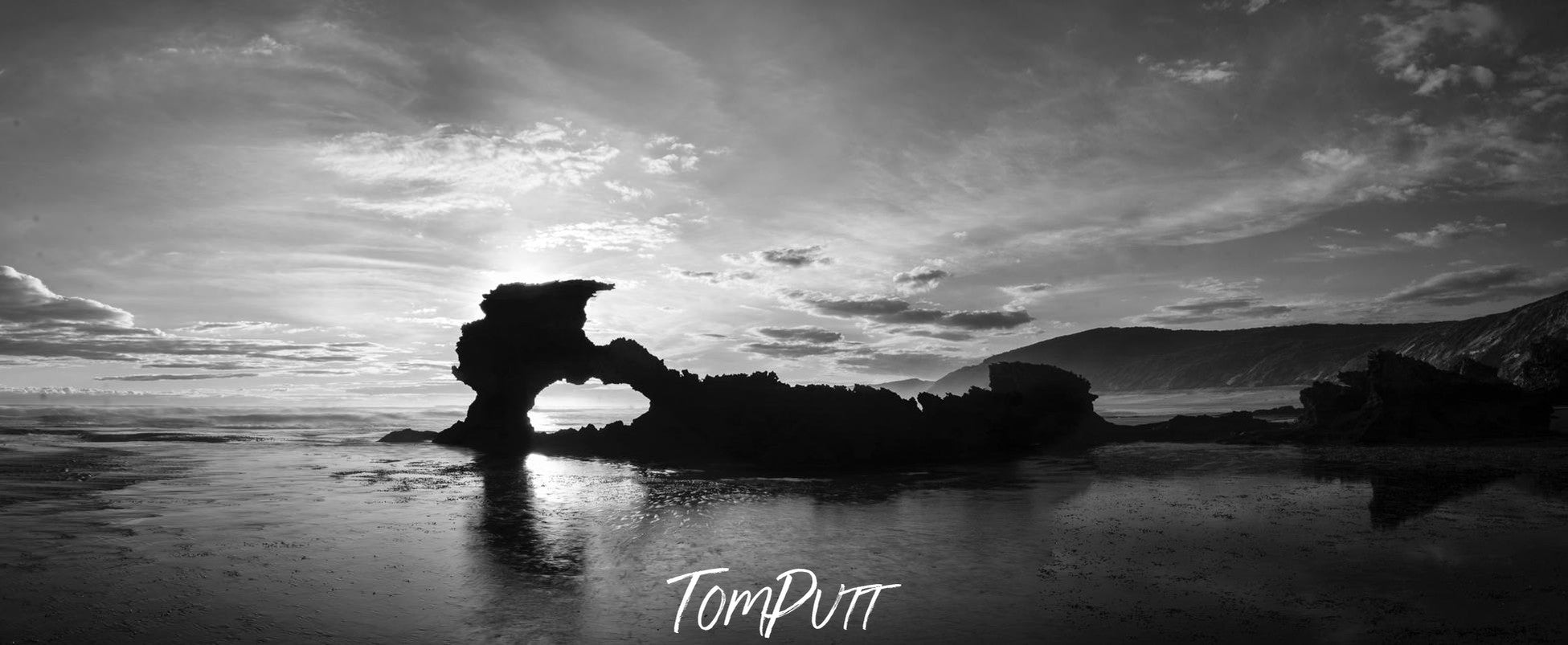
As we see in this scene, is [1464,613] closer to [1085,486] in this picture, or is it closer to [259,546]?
[1085,486]

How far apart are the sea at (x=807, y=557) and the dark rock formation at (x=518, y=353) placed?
15.6 metres

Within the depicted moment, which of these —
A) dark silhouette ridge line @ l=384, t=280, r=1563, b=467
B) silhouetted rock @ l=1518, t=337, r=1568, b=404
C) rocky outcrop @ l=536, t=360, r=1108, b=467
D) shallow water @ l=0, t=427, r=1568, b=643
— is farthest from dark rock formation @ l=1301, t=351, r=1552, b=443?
rocky outcrop @ l=536, t=360, r=1108, b=467

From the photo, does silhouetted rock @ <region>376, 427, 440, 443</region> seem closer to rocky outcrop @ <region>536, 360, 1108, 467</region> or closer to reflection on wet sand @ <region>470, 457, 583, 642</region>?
rocky outcrop @ <region>536, 360, 1108, 467</region>

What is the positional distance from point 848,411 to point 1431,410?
2412cm

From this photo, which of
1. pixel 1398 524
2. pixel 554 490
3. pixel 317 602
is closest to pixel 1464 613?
pixel 1398 524

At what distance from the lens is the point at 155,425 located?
55.3 meters

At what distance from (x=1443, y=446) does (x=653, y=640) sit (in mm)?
31432

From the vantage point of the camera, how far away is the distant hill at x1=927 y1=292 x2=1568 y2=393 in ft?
224

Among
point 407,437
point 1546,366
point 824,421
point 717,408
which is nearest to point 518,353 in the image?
point 407,437

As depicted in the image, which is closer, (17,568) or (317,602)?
(317,602)

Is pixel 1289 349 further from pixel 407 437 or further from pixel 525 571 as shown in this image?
pixel 525 571

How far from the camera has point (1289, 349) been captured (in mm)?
139250

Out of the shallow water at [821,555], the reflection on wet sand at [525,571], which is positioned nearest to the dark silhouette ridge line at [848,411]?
the shallow water at [821,555]

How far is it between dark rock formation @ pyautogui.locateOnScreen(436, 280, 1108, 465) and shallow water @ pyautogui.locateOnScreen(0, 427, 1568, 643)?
26.7ft
